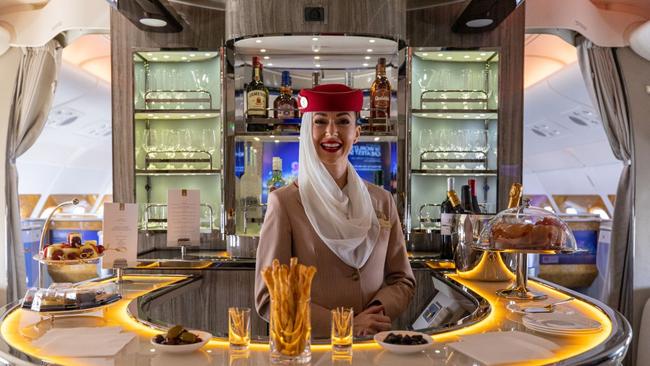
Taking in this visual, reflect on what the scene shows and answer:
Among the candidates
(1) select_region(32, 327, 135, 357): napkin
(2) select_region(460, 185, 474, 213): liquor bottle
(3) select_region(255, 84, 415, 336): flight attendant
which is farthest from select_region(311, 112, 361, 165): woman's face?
(2) select_region(460, 185, 474, 213): liquor bottle

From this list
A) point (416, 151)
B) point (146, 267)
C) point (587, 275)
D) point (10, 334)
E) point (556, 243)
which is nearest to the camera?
point (10, 334)

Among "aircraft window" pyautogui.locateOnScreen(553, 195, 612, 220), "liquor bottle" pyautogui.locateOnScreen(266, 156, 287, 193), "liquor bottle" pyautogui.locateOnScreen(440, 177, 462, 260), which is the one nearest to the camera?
"liquor bottle" pyautogui.locateOnScreen(440, 177, 462, 260)

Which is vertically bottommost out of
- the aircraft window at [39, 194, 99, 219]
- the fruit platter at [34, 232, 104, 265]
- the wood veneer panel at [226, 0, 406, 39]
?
the aircraft window at [39, 194, 99, 219]

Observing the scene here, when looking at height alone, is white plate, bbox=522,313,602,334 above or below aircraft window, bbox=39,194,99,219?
above

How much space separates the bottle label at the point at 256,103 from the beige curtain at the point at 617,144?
274 centimetres

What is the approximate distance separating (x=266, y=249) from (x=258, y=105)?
1.63m

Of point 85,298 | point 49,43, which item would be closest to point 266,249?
point 85,298

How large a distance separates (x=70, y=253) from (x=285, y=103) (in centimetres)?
170

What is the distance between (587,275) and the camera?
6.40 metres

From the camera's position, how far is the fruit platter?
238 cm

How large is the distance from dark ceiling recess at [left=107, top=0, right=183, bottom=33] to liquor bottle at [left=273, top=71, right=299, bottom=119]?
84 centimetres

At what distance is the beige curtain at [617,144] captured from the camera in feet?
14.8

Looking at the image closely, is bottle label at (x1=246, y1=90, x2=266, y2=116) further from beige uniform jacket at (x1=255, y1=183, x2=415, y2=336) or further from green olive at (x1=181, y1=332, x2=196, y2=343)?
green olive at (x1=181, y1=332, x2=196, y2=343)

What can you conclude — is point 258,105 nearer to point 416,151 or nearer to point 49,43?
point 416,151
